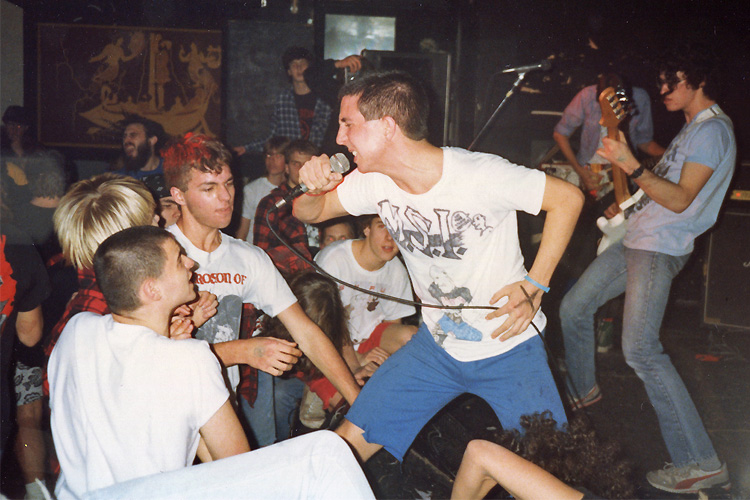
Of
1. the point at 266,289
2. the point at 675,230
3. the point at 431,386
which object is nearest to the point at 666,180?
the point at 675,230

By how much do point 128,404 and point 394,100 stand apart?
137 cm

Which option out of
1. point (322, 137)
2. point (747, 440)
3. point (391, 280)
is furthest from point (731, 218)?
point (322, 137)

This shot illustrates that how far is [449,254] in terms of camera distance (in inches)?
89.9

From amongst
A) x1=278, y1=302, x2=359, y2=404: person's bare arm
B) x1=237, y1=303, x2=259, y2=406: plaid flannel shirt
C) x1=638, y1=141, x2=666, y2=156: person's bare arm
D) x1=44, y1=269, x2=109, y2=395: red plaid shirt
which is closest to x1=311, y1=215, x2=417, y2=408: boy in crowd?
x1=237, y1=303, x2=259, y2=406: plaid flannel shirt

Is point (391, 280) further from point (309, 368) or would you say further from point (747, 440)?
point (747, 440)

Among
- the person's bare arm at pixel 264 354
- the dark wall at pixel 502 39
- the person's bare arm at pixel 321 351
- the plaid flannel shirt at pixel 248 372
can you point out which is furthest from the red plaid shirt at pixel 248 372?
the dark wall at pixel 502 39

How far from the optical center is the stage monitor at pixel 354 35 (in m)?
5.73

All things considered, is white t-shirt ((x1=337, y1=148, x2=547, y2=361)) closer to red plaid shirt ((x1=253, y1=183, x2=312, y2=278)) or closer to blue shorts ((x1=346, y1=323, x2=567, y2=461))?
blue shorts ((x1=346, y1=323, x2=567, y2=461))

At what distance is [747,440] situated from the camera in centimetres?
346

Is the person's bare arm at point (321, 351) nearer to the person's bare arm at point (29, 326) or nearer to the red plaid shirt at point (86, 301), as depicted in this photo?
the red plaid shirt at point (86, 301)

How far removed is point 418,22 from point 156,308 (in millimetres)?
4517

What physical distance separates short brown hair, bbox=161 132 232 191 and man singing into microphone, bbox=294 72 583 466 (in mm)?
512

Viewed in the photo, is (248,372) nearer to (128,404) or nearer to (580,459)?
(128,404)

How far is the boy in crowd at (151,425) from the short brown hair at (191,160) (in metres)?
0.97
